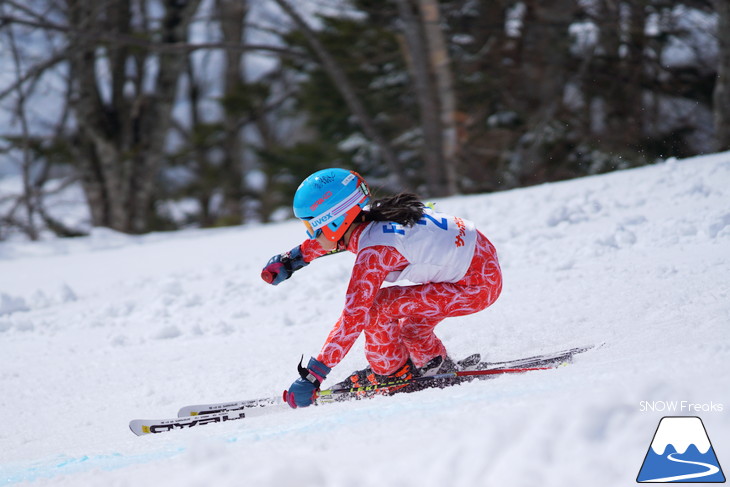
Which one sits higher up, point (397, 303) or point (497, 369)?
point (397, 303)

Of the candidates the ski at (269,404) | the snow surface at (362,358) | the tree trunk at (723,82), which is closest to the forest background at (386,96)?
the tree trunk at (723,82)

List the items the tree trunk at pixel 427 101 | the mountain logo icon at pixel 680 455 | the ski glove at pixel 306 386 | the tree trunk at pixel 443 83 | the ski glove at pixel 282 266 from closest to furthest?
the mountain logo icon at pixel 680 455
the ski glove at pixel 306 386
the ski glove at pixel 282 266
the tree trunk at pixel 443 83
the tree trunk at pixel 427 101

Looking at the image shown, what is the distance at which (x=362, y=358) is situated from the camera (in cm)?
398

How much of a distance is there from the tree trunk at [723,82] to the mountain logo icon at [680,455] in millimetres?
9724

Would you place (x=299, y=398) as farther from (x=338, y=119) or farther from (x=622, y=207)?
(x=338, y=119)

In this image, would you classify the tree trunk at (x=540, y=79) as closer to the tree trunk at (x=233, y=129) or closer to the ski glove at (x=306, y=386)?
the tree trunk at (x=233, y=129)

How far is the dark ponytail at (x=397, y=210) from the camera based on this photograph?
3135 mm

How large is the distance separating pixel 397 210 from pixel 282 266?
62cm

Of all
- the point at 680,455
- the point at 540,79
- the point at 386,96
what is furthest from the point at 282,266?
the point at 386,96

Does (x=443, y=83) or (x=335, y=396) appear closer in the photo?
(x=335, y=396)

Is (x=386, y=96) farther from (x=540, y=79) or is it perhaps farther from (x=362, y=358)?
(x=362, y=358)

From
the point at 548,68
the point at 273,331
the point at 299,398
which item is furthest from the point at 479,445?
the point at 548,68

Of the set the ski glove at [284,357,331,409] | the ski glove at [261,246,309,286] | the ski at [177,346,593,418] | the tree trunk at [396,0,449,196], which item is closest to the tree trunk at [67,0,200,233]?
the tree trunk at [396,0,449,196]

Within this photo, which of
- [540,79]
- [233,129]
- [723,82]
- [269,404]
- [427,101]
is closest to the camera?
[269,404]
